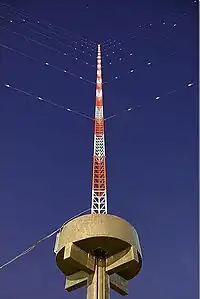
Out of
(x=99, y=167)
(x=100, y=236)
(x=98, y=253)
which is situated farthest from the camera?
(x=99, y=167)

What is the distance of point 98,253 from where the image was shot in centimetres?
305

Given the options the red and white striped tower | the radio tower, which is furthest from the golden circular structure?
the red and white striped tower

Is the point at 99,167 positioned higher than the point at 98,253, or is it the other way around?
the point at 99,167

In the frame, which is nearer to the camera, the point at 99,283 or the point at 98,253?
the point at 99,283

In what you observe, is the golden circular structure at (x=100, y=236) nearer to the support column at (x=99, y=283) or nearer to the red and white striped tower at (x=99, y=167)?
the support column at (x=99, y=283)

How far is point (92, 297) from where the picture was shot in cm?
293

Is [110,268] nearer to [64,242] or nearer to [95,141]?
[64,242]

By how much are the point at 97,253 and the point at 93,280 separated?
17 centimetres

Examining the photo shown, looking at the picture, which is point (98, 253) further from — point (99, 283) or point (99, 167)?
point (99, 167)

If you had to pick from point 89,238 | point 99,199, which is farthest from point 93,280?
point 99,199

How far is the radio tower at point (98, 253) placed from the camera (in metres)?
2.90

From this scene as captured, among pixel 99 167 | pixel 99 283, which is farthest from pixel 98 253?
pixel 99 167

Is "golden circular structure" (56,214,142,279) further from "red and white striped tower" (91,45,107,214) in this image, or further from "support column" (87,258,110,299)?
"red and white striped tower" (91,45,107,214)

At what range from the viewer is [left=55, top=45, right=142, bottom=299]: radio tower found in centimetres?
290
